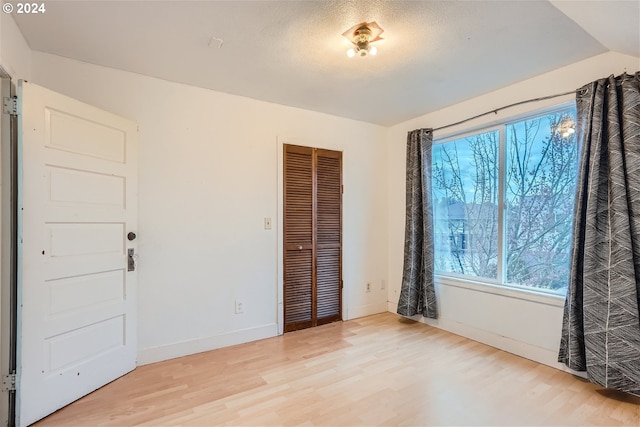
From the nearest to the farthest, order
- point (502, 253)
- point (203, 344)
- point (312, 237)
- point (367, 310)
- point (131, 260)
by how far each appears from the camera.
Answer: point (131, 260) → point (203, 344) → point (502, 253) → point (312, 237) → point (367, 310)

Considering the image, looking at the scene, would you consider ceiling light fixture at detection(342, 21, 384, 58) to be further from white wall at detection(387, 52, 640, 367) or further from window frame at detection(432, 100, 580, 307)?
window frame at detection(432, 100, 580, 307)

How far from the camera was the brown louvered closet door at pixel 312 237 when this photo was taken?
3.19 m

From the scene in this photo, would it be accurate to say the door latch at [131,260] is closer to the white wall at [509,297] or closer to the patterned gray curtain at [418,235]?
the patterned gray curtain at [418,235]

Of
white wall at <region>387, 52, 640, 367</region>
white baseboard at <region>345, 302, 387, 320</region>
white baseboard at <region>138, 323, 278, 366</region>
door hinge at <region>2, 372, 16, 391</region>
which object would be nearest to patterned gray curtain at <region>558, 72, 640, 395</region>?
white wall at <region>387, 52, 640, 367</region>

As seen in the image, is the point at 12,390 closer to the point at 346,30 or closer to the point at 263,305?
the point at 263,305

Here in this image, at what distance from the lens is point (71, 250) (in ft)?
6.41

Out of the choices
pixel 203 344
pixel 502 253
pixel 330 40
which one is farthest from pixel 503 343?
pixel 330 40

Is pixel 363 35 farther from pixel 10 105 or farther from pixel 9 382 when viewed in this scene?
pixel 9 382

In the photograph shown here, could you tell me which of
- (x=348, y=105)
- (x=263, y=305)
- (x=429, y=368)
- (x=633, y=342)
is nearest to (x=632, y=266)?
(x=633, y=342)

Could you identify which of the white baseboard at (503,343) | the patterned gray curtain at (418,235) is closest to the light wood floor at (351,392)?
the white baseboard at (503,343)

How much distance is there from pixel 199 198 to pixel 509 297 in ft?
9.66

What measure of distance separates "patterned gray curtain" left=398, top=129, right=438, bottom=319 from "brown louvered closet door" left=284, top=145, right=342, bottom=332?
786 mm

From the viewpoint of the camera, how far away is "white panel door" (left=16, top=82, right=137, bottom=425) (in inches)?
68.7

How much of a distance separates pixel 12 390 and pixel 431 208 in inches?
140
